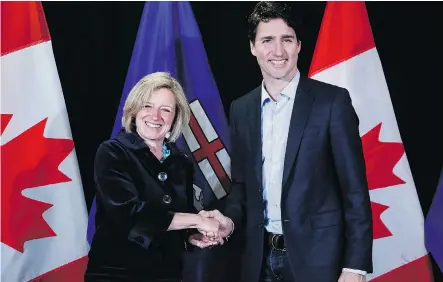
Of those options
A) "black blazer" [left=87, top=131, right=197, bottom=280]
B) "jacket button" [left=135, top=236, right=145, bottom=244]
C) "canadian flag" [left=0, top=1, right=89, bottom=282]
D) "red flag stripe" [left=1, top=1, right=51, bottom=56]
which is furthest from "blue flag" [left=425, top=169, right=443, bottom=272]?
"red flag stripe" [left=1, top=1, right=51, bottom=56]

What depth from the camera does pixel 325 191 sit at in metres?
1.68

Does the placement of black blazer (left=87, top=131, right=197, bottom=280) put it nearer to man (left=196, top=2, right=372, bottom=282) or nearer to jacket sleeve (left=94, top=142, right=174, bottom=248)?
jacket sleeve (left=94, top=142, right=174, bottom=248)

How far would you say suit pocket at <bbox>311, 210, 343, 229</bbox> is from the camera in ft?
5.46

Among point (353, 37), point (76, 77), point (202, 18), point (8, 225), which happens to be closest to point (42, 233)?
point (8, 225)

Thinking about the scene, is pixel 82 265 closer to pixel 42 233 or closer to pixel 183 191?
pixel 42 233

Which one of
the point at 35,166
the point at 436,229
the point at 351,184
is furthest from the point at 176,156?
the point at 436,229

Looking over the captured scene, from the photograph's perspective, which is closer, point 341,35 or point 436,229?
point 436,229

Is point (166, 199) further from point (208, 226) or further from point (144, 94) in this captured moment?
point (144, 94)

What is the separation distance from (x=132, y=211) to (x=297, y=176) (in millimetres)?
542

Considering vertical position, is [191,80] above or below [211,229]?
above

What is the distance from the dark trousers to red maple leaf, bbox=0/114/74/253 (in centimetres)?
110

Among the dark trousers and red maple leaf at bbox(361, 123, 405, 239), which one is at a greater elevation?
red maple leaf at bbox(361, 123, 405, 239)

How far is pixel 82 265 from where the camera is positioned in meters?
2.46

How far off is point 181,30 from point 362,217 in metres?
1.33
